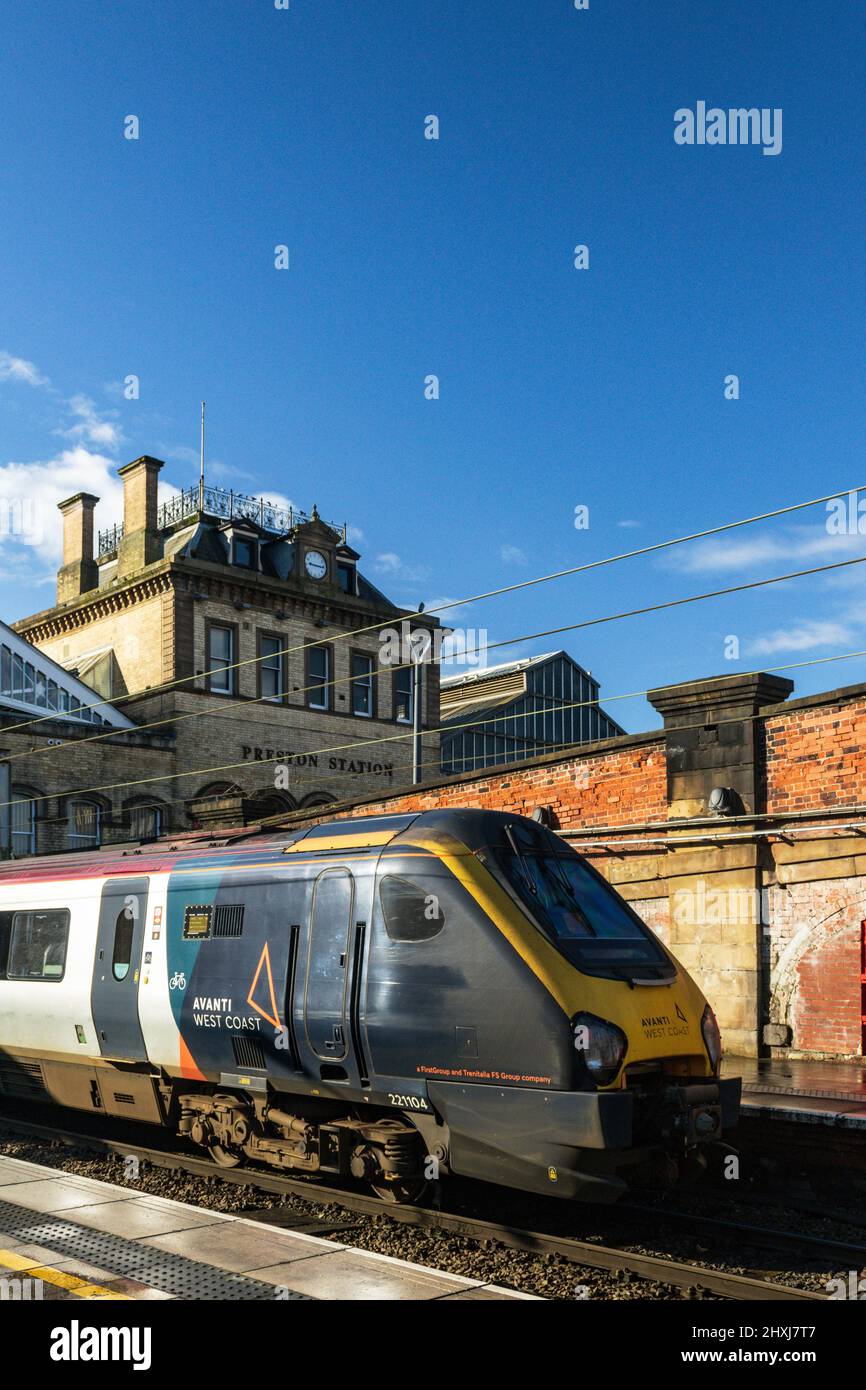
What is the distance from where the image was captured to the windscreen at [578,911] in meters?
9.29

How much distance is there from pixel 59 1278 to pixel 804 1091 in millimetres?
7543

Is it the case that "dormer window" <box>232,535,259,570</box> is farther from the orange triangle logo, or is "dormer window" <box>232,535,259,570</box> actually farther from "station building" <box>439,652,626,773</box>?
the orange triangle logo

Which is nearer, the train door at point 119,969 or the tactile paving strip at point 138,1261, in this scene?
the tactile paving strip at point 138,1261

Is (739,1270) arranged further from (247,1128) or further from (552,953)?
(247,1128)

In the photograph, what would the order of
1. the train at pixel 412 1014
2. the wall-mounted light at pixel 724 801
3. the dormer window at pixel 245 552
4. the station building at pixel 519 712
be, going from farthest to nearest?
1. the station building at pixel 519 712
2. the dormer window at pixel 245 552
3. the wall-mounted light at pixel 724 801
4. the train at pixel 412 1014

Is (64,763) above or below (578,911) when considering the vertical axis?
above

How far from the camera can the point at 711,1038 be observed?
9.88 meters

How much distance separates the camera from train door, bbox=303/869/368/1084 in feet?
32.2

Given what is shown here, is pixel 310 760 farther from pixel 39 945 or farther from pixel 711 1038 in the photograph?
pixel 711 1038

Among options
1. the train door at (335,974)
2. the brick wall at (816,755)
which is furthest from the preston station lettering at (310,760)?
the train door at (335,974)

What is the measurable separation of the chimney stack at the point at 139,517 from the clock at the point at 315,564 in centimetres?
512

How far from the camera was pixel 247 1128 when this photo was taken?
1105 cm

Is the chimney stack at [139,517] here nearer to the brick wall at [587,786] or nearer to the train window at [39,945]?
the brick wall at [587,786]

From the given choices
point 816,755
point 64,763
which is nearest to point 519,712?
point 64,763
